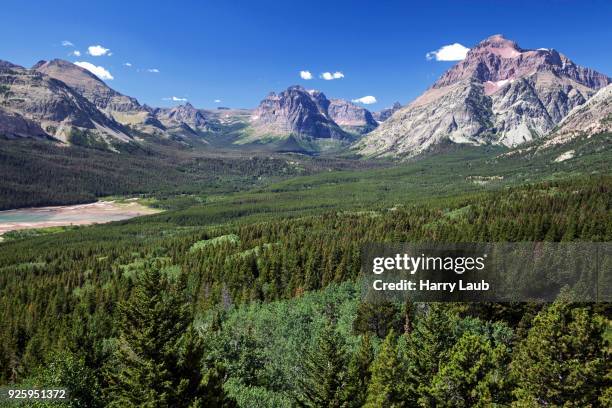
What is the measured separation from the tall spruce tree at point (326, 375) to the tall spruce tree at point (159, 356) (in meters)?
10.5

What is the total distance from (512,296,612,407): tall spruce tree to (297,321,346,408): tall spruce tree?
1704 cm

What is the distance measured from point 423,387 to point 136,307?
29.0 m

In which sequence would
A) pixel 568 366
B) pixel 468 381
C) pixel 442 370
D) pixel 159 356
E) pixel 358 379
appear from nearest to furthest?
1. pixel 159 356
2. pixel 568 366
3. pixel 468 381
4. pixel 442 370
5. pixel 358 379

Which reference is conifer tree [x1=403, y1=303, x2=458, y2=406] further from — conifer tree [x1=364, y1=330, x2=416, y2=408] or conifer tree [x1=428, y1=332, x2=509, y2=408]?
conifer tree [x1=428, y1=332, x2=509, y2=408]

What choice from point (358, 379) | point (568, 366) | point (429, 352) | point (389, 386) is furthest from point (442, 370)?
point (568, 366)

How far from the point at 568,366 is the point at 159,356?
3687 centimetres

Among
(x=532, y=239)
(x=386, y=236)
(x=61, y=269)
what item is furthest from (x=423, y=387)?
(x=61, y=269)

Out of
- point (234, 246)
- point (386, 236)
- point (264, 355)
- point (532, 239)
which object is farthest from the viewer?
point (234, 246)

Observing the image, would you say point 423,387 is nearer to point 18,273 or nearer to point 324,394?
point 324,394

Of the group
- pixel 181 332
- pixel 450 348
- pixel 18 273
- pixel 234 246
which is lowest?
pixel 18 273

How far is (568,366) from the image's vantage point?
40.8 meters

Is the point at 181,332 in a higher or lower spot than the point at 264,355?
higher

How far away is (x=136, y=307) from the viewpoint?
38.7 meters

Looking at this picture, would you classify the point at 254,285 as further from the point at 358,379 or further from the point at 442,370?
the point at 442,370
